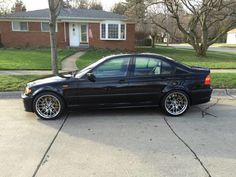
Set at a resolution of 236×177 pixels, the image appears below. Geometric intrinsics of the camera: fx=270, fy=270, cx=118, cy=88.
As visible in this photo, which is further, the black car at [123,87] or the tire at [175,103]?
the tire at [175,103]

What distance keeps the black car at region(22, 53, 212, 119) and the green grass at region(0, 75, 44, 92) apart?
282 centimetres

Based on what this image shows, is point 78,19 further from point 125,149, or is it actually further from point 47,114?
point 125,149

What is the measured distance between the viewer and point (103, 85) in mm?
6449

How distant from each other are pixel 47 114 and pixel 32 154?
2063mm

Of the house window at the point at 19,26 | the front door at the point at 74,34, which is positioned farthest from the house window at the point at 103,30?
the house window at the point at 19,26

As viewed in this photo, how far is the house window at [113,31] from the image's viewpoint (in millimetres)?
26984

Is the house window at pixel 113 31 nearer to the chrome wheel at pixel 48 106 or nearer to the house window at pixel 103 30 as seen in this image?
the house window at pixel 103 30

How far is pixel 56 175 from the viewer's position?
372 cm

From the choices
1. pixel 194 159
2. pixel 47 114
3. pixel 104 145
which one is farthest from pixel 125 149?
pixel 47 114

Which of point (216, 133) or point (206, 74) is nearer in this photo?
point (216, 133)

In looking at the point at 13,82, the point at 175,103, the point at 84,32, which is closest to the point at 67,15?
the point at 84,32

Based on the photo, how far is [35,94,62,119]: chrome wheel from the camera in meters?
6.34

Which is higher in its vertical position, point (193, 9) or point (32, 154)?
point (193, 9)

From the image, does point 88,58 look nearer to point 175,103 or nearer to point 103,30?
point 103,30
